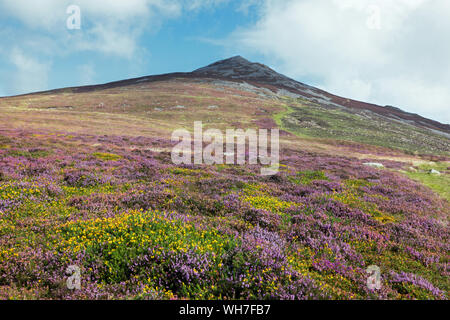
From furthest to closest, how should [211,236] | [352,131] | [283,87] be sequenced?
[283,87] < [352,131] < [211,236]

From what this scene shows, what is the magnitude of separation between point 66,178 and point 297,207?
38.4 feet

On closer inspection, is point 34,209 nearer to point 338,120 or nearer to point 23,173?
point 23,173

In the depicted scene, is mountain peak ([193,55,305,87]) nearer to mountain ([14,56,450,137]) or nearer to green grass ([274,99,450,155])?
mountain ([14,56,450,137])

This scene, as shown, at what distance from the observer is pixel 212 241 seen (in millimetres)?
6121

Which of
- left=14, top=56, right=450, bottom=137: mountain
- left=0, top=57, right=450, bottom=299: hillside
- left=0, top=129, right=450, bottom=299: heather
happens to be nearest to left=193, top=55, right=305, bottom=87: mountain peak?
left=14, top=56, right=450, bottom=137: mountain

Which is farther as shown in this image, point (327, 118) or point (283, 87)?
point (283, 87)

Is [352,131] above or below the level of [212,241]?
above

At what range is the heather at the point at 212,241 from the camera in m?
4.66

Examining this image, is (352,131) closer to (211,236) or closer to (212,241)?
(211,236)

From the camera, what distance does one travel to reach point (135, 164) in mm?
16516

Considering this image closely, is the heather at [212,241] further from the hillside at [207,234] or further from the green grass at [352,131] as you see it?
the green grass at [352,131]

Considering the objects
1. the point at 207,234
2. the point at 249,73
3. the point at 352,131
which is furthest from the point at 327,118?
the point at 249,73

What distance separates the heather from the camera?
4664 millimetres
